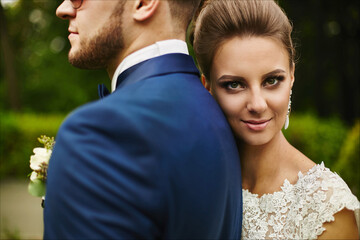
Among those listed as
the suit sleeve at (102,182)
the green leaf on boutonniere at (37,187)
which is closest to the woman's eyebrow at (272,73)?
the suit sleeve at (102,182)

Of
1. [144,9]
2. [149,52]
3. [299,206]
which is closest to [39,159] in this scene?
[149,52]

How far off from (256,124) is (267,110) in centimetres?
9

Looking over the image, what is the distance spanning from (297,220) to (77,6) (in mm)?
1585

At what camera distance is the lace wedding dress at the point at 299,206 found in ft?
7.00

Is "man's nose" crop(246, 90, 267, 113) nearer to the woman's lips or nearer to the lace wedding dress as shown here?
the woman's lips

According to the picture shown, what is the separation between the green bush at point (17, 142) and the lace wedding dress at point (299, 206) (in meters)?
10.7

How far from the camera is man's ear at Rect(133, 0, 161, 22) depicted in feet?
5.65

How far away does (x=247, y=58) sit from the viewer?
2.01 m

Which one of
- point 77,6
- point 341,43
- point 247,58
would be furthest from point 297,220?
point 341,43

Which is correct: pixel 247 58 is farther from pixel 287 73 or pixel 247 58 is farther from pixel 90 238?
pixel 90 238

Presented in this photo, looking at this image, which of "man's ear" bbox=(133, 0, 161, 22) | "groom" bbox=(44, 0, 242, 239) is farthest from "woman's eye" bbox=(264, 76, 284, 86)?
"man's ear" bbox=(133, 0, 161, 22)

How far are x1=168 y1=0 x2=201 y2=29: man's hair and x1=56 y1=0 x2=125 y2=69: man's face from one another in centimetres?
23

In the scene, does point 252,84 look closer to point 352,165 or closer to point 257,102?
point 257,102

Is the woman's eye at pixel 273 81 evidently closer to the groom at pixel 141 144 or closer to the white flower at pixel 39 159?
the groom at pixel 141 144
